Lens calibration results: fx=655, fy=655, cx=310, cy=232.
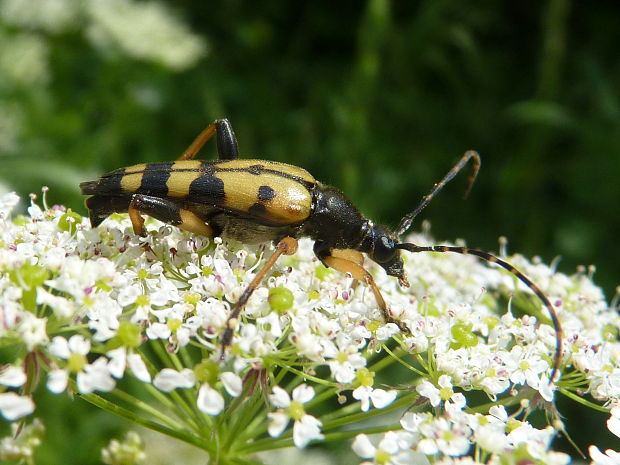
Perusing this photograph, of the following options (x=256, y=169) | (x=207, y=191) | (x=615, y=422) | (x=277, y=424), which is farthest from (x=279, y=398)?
(x=615, y=422)

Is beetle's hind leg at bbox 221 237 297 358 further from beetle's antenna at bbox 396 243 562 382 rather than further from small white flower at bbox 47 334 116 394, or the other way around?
beetle's antenna at bbox 396 243 562 382

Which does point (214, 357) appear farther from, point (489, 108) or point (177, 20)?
point (489, 108)

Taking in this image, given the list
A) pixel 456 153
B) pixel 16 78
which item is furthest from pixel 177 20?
pixel 456 153

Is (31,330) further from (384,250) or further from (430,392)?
(384,250)

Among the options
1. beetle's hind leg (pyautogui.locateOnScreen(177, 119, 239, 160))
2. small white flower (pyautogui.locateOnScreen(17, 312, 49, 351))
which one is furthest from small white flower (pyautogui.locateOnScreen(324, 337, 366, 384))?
beetle's hind leg (pyautogui.locateOnScreen(177, 119, 239, 160))

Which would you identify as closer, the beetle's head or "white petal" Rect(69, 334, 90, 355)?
"white petal" Rect(69, 334, 90, 355)

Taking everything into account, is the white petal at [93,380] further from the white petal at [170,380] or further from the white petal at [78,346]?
the white petal at [170,380]
